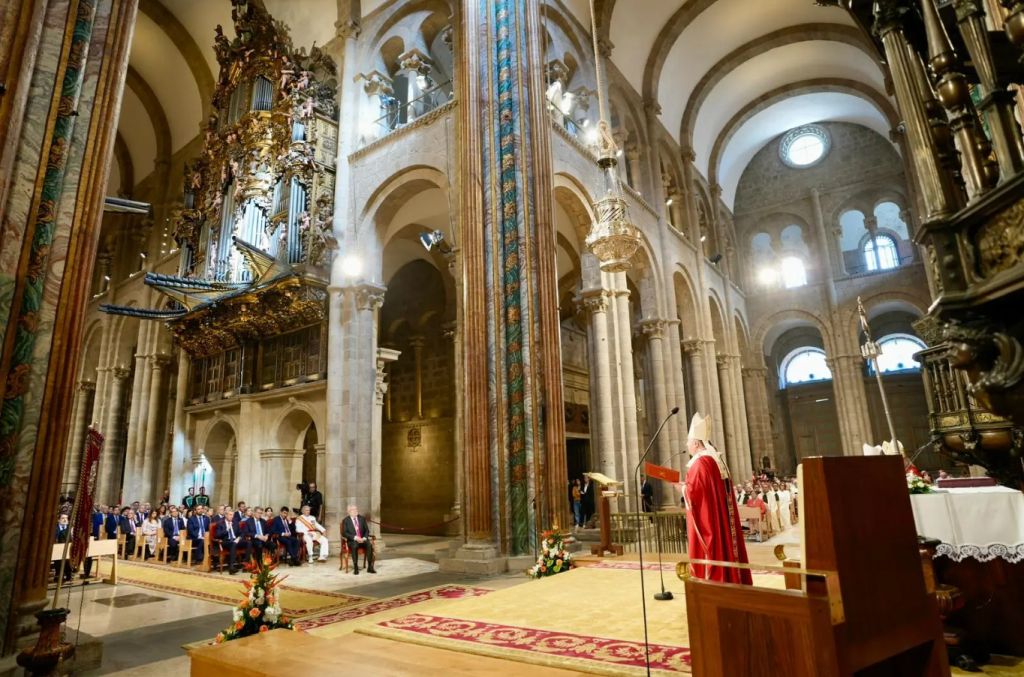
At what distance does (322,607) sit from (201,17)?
18.4 meters

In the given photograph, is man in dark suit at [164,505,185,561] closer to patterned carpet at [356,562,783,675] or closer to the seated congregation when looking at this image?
the seated congregation

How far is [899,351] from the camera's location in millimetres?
23172

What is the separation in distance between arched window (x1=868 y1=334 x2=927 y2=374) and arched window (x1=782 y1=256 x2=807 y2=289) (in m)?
3.96

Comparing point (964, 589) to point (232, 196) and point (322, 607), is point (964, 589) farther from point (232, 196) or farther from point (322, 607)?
point (232, 196)

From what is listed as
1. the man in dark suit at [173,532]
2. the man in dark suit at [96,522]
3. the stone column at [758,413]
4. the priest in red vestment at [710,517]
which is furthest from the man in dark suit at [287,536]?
the stone column at [758,413]

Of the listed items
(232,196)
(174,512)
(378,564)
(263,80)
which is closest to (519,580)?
(378,564)

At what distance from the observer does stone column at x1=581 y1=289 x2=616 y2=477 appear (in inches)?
483

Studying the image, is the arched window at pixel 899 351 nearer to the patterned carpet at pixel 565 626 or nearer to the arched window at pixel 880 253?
the arched window at pixel 880 253

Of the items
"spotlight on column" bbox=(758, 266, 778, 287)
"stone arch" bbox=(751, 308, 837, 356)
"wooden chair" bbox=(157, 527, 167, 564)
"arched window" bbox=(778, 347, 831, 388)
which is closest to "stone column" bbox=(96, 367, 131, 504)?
"wooden chair" bbox=(157, 527, 167, 564)

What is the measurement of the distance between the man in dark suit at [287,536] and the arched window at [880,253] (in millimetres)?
21969

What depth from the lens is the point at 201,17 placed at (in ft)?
58.4

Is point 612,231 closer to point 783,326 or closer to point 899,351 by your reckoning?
point 783,326

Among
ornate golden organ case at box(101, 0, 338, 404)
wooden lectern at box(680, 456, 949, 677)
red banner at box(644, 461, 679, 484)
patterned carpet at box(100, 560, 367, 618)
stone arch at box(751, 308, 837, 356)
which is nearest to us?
wooden lectern at box(680, 456, 949, 677)

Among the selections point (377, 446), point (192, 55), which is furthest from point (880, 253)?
point (192, 55)
